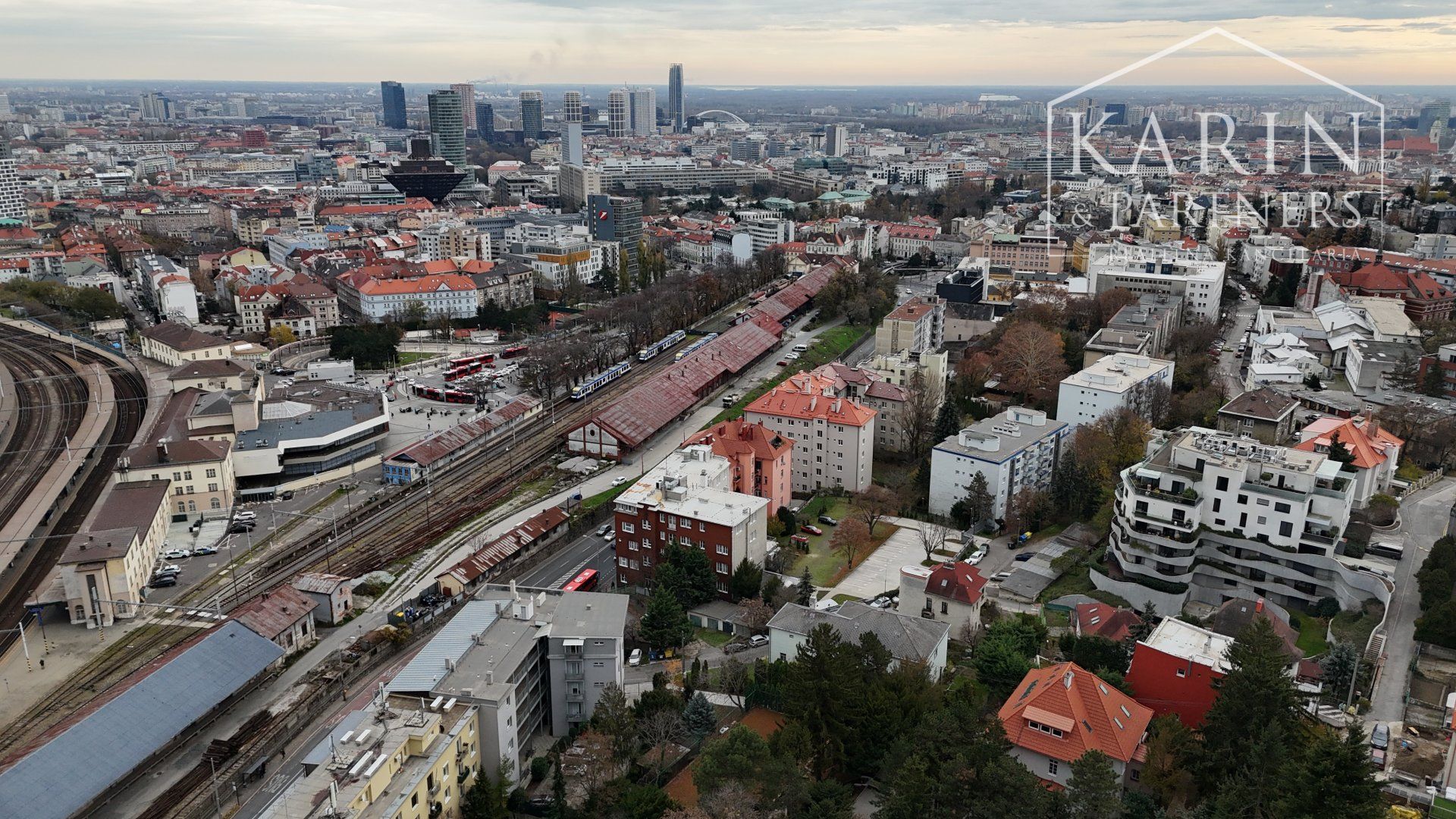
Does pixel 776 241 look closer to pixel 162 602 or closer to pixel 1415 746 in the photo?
pixel 162 602

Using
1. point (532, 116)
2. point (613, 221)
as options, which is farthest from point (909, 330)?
point (532, 116)

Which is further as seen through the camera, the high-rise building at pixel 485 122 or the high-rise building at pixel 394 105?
the high-rise building at pixel 394 105

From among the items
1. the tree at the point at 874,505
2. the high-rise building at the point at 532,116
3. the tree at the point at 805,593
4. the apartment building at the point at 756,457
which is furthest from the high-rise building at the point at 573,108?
the tree at the point at 805,593

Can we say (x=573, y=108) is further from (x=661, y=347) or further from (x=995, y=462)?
(x=995, y=462)

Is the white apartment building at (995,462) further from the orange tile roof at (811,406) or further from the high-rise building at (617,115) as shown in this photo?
the high-rise building at (617,115)

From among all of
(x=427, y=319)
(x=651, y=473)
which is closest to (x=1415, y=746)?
(x=651, y=473)

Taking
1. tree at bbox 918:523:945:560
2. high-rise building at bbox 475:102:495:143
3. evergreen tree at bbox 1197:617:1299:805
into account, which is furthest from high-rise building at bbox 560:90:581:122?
evergreen tree at bbox 1197:617:1299:805
